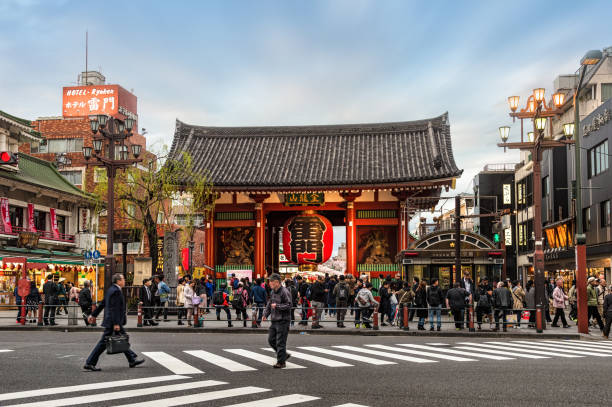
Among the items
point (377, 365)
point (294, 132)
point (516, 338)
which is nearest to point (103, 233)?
point (294, 132)

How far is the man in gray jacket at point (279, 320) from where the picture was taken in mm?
11844

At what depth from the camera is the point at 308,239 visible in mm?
32688

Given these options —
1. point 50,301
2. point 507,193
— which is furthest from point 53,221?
point 507,193

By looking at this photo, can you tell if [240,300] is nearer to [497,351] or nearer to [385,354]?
[385,354]

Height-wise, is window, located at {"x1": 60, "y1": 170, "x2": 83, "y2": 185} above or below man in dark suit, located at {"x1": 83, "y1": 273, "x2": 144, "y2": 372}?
above

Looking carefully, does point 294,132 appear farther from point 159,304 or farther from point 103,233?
point 103,233

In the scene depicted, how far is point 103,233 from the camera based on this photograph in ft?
175

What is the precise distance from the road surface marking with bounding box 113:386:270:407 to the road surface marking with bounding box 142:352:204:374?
6.57ft

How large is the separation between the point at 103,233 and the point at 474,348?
4317cm

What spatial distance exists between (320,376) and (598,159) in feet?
103

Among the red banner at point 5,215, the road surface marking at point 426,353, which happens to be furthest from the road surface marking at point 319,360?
the red banner at point 5,215

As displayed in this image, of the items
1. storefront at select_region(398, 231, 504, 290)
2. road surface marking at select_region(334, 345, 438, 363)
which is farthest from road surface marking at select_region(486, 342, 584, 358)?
storefront at select_region(398, 231, 504, 290)

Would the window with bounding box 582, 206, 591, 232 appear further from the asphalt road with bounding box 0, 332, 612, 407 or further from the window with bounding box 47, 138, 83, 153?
the window with bounding box 47, 138, 83, 153

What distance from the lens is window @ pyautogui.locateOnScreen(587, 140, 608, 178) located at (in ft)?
117
